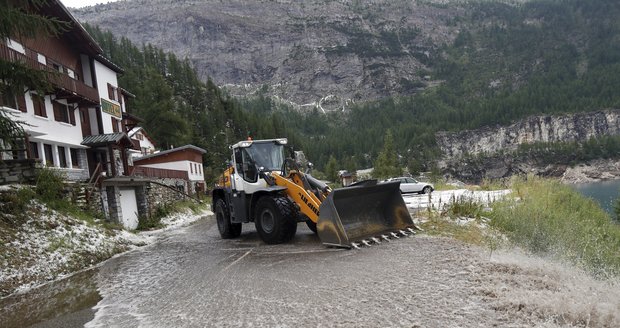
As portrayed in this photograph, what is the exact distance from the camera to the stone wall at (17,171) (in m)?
12.6

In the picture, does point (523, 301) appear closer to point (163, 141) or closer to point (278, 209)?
point (278, 209)

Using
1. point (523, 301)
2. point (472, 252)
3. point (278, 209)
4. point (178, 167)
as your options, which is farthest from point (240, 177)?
point (178, 167)

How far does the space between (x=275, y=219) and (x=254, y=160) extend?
208 centimetres

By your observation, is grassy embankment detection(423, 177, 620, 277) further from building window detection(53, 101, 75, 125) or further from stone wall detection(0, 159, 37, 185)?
building window detection(53, 101, 75, 125)

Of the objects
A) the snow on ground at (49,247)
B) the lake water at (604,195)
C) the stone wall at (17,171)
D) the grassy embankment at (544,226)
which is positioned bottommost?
the lake water at (604,195)

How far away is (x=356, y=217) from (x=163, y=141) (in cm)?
4918

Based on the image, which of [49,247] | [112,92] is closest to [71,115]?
[112,92]

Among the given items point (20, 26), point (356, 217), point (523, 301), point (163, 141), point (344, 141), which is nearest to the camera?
point (523, 301)

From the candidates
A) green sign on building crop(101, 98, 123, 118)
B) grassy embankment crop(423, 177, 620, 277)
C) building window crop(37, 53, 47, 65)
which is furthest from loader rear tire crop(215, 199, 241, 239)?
green sign on building crop(101, 98, 123, 118)

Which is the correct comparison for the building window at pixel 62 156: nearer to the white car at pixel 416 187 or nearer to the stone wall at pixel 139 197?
the stone wall at pixel 139 197

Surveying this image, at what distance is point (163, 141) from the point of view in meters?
53.9

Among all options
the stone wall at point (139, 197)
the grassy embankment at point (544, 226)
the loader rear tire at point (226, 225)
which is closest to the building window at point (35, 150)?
the stone wall at point (139, 197)

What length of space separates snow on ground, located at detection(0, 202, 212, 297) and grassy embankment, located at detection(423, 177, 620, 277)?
8537mm

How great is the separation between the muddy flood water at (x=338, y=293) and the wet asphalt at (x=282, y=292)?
0.6 inches
